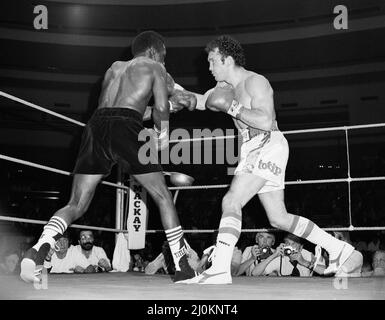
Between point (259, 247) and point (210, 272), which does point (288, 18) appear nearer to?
point (259, 247)

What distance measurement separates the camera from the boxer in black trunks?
94.9 inches

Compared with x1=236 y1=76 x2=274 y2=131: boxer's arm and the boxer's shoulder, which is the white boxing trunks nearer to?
x1=236 y1=76 x2=274 y2=131: boxer's arm

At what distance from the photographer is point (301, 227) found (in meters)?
2.65

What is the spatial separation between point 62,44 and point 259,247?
9503 mm

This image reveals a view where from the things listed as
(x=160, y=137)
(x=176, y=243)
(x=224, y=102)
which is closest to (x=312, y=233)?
(x=176, y=243)

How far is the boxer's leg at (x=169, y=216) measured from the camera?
244 cm

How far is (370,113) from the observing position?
1052 cm

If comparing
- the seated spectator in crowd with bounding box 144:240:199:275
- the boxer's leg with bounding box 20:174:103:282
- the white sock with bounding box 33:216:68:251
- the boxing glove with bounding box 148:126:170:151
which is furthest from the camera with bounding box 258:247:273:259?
the white sock with bounding box 33:216:68:251

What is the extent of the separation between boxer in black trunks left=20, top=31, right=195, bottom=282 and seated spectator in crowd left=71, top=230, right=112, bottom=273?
5.13 ft

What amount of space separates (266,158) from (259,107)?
267 mm

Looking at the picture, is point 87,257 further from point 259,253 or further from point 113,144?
point 113,144

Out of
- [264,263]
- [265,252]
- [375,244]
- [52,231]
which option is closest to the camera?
[52,231]
